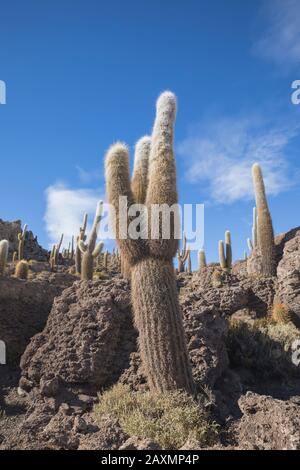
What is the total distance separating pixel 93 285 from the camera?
29.9 ft

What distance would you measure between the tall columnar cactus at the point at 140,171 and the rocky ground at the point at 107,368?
191 centimetres

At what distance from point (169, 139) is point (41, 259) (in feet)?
96.9

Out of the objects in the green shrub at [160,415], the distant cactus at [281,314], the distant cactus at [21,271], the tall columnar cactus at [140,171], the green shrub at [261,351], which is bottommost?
the green shrub at [160,415]

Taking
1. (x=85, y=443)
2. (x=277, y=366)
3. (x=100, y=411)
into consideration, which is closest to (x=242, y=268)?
(x=277, y=366)

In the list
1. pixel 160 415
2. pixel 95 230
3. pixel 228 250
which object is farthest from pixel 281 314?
pixel 95 230

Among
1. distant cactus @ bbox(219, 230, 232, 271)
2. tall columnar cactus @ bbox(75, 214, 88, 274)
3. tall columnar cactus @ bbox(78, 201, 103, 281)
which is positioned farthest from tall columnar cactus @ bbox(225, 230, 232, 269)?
→ tall columnar cactus @ bbox(75, 214, 88, 274)

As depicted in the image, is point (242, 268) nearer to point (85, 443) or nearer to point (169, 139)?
point (169, 139)

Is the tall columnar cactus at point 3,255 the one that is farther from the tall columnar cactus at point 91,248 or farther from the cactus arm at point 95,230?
the cactus arm at point 95,230

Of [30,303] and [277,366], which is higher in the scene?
[30,303]

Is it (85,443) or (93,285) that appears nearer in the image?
(85,443)

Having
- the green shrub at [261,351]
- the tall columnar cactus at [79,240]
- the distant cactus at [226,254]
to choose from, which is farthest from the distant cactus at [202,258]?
the green shrub at [261,351]

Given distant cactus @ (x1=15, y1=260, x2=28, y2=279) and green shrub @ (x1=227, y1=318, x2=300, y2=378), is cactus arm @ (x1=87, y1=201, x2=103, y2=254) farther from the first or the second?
green shrub @ (x1=227, y1=318, x2=300, y2=378)

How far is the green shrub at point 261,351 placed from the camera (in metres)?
8.48
